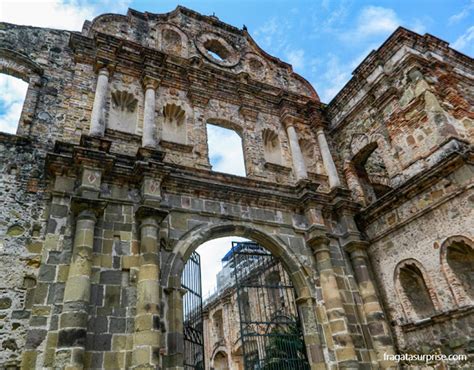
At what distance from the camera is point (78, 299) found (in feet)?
17.6

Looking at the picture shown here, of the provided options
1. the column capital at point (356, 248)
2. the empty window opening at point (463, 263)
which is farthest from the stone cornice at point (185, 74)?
the empty window opening at point (463, 263)

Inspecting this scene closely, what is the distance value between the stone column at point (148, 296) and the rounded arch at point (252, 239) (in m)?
0.66

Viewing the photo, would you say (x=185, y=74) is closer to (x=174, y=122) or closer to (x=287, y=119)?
(x=174, y=122)

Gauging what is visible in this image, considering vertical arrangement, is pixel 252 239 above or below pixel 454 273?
above

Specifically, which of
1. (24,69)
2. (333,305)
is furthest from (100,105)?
(333,305)

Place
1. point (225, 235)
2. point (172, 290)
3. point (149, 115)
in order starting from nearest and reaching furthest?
1. point (172, 290)
2. point (225, 235)
3. point (149, 115)

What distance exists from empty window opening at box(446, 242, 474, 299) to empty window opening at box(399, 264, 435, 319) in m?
0.72

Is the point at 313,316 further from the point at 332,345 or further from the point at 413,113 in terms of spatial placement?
the point at 413,113

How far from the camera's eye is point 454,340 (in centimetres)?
646

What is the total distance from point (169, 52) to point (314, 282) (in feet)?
23.2

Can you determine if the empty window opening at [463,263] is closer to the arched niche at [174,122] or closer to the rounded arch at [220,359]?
the arched niche at [174,122]

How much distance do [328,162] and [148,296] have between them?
5969 millimetres

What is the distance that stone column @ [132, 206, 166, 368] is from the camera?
5.42 metres

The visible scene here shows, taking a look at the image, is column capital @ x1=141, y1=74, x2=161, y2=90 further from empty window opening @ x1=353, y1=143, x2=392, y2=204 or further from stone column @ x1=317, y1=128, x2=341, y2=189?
empty window opening @ x1=353, y1=143, x2=392, y2=204
